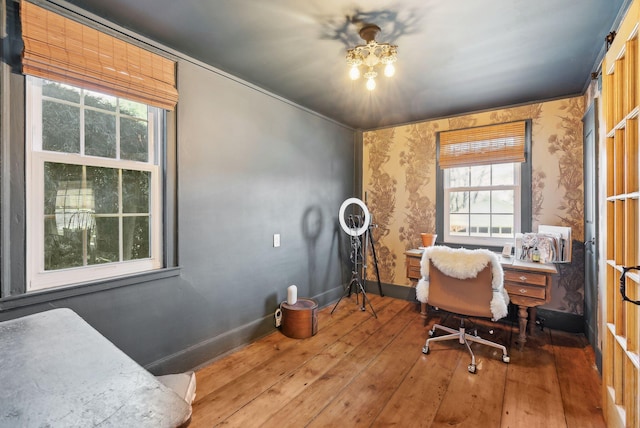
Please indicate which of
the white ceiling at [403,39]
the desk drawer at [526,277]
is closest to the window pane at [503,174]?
the white ceiling at [403,39]

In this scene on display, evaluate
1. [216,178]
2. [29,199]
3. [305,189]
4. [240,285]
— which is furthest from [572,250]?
[29,199]

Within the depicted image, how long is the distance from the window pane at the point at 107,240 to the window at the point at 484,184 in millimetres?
3311

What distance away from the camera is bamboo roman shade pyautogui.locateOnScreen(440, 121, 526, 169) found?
3.17m

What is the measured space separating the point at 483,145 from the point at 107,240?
12.0 ft

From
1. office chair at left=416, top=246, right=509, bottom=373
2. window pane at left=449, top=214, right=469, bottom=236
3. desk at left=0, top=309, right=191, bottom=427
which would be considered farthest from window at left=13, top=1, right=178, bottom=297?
Result: window pane at left=449, top=214, right=469, bottom=236

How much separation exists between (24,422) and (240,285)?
205cm

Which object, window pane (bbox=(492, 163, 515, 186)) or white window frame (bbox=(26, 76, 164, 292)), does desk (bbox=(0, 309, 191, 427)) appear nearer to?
white window frame (bbox=(26, 76, 164, 292))

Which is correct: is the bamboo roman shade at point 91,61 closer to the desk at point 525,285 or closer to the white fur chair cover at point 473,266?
the white fur chair cover at point 473,266

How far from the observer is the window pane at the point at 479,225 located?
3.43 meters

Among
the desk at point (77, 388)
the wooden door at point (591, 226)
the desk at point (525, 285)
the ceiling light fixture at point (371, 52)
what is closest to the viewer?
the desk at point (77, 388)

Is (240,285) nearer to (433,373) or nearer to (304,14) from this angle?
(433,373)

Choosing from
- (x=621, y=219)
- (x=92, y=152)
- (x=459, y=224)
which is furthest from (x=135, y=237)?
(x=459, y=224)

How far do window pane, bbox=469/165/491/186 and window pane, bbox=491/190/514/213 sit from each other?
16 cm

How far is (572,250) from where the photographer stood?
9.57ft
